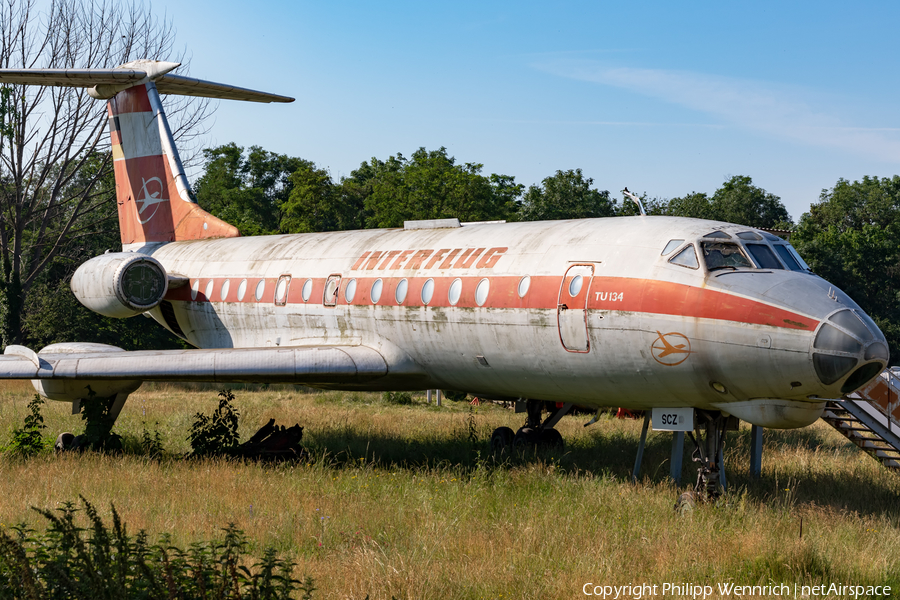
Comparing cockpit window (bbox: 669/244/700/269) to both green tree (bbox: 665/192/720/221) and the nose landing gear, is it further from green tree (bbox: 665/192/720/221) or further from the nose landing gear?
green tree (bbox: 665/192/720/221)

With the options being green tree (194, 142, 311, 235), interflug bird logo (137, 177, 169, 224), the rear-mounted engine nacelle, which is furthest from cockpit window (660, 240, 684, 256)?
green tree (194, 142, 311, 235)

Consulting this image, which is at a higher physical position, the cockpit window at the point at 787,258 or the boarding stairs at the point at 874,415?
the cockpit window at the point at 787,258

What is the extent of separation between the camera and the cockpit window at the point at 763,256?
979cm

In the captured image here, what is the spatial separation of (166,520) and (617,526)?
16.6 ft

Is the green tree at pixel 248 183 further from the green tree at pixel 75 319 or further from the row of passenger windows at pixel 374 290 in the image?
the row of passenger windows at pixel 374 290

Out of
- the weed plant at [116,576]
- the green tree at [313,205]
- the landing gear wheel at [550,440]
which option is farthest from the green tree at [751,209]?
the weed plant at [116,576]

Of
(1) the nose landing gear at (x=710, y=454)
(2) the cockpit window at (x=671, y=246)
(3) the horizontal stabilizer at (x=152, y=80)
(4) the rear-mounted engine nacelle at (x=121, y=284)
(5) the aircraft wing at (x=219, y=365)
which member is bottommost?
(1) the nose landing gear at (x=710, y=454)

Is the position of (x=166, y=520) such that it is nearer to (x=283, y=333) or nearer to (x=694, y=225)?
(x=283, y=333)

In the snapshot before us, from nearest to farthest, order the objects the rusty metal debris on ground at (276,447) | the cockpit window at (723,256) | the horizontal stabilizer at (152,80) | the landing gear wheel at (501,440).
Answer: the cockpit window at (723,256) < the rusty metal debris on ground at (276,447) < the landing gear wheel at (501,440) < the horizontal stabilizer at (152,80)

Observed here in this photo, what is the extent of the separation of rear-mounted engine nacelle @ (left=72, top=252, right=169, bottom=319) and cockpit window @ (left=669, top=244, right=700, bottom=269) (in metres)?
10.2

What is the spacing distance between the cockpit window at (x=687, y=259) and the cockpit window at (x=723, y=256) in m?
0.12

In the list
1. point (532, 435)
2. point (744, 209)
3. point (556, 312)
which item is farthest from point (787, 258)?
point (744, 209)

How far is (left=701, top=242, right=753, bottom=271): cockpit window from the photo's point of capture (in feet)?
32.0

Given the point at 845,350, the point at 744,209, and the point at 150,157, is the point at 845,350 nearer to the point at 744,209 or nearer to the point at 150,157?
the point at 150,157
